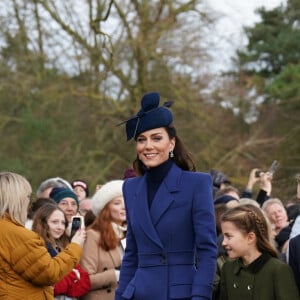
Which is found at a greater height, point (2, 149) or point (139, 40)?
point (139, 40)

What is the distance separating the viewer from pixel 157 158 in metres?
5.48

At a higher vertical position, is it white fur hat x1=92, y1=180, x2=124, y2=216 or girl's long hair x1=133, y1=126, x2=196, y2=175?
girl's long hair x1=133, y1=126, x2=196, y2=175

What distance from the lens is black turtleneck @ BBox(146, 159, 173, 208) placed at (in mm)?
5535

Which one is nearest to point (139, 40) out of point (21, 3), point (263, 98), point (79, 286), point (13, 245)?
point (21, 3)

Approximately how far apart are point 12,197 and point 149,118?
1.38 meters

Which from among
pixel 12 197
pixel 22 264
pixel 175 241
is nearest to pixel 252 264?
pixel 175 241

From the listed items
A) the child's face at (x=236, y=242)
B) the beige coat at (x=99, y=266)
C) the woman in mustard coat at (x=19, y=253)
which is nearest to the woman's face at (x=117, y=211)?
the beige coat at (x=99, y=266)

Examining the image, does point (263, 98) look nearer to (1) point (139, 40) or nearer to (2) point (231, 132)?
(2) point (231, 132)

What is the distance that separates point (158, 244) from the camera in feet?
17.5

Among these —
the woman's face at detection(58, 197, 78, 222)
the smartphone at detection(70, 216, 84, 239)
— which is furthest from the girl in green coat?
the woman's face at detection(58, 197, 78, 222)

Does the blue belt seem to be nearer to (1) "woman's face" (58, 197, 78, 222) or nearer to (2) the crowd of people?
(2) the crowd of people

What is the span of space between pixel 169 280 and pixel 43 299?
1.54 metres

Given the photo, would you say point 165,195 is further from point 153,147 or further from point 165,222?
point 153,147

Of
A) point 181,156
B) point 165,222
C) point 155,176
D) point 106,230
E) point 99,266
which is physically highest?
point 181,156
